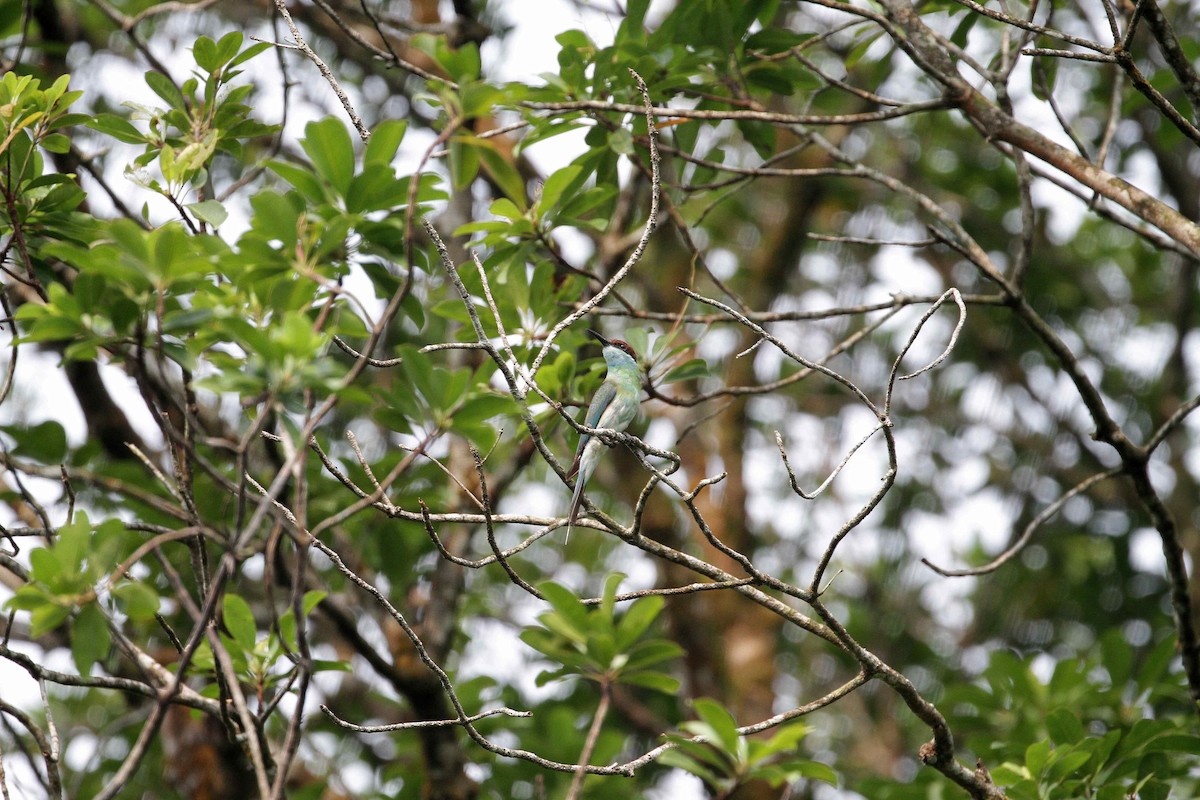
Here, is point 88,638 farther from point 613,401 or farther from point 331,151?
point 613,401

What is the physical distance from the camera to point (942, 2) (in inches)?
143

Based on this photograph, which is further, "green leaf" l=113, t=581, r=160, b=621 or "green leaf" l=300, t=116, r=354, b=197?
"green leaf" l=300, t=116, r=354, b=197

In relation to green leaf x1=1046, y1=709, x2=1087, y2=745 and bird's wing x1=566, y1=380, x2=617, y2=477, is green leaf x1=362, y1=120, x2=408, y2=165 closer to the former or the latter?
bird's wing x1=566, y1=380, x2=617, y2=477

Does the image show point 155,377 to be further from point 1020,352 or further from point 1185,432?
point 1185,432

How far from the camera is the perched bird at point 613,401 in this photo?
12.4ft

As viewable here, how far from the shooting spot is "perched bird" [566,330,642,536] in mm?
3766

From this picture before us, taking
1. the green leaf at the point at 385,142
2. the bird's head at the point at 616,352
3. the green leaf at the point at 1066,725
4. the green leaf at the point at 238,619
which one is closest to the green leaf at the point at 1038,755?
the green leaf at the point at 1066,725

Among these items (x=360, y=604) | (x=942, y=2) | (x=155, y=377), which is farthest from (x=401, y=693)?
(x=942, y=2)

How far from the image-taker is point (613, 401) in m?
4.02

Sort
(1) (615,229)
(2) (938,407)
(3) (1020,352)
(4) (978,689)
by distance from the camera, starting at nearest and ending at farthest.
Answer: (4) (978,689) → (1) (615,229) → (3) (1020,352) → (2) (938,407)

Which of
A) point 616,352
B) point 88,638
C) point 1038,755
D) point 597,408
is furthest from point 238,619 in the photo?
point 1038,755

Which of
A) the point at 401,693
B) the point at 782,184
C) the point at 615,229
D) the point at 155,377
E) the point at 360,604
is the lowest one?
the point at 401,693

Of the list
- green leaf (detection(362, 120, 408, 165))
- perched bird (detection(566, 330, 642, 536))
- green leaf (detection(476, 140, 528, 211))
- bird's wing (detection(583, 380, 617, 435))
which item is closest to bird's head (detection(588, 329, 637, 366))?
perched bird (detection(566, 330, 642, 536))

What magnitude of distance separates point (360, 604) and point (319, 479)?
2.42 feet
